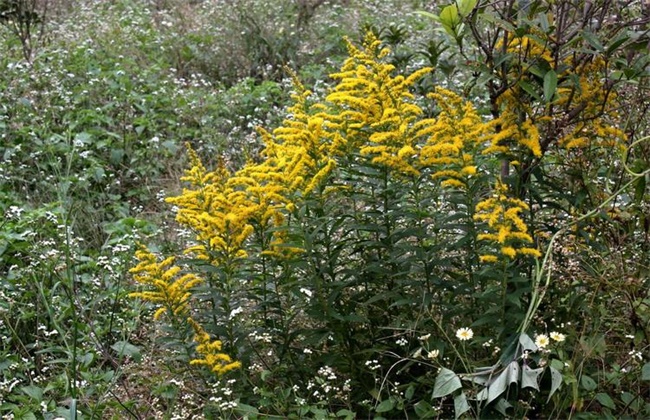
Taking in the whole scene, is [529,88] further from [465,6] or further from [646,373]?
[646,373]

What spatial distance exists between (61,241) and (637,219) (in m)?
2.64

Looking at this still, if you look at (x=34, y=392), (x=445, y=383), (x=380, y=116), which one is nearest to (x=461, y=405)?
(x=445, y=383)

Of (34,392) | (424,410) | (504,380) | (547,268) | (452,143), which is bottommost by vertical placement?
(34,392)

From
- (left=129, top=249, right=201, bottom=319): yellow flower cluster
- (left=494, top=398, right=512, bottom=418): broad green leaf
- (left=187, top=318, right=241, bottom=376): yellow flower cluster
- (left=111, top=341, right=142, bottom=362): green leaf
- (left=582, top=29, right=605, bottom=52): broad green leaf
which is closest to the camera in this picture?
(left=494, top=398, right=512, bottom=418): broad green leaf

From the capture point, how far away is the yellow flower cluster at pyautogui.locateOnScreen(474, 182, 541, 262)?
109 inches

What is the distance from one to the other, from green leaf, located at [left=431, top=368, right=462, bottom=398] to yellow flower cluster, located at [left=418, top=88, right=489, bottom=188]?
61 centimetres

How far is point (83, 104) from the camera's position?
6.21m

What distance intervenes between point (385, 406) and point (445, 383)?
303mm

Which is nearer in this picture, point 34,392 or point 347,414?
point 347,414

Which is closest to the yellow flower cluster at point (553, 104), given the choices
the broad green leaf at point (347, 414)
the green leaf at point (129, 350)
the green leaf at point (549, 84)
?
the green leaf at point (549, 84)

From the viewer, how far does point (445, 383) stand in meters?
2.74

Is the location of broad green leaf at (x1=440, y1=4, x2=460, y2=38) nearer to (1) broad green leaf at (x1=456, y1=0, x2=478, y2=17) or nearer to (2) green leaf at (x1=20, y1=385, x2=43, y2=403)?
(1) broad green leaf at (x1=456, y1=0, x2=478, y2=17)

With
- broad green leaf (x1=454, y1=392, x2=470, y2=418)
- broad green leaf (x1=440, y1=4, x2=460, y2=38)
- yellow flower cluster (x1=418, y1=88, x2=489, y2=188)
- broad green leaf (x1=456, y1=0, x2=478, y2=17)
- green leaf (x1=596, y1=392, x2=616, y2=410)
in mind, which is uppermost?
broad green leaf (x1=456, y1=0, x2=478, y2=17)

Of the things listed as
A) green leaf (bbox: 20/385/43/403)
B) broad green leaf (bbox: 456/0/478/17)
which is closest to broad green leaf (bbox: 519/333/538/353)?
broad green leaf (bbox: 456/0/478/17)
